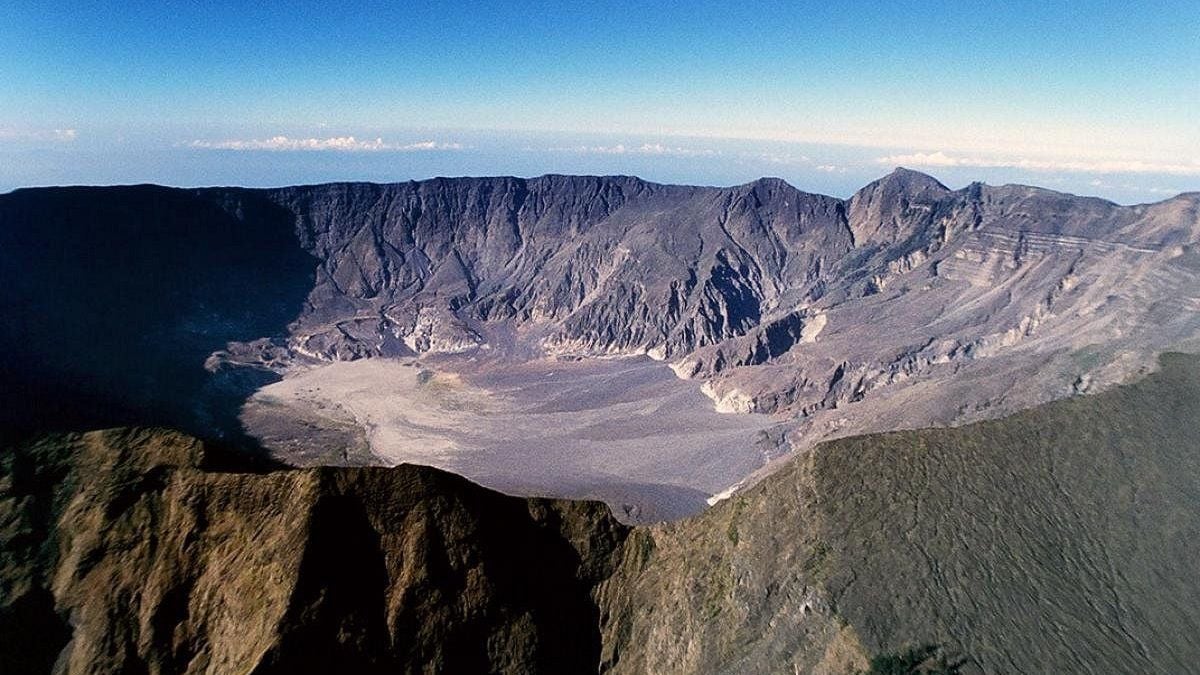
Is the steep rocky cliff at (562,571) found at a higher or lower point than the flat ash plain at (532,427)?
higher

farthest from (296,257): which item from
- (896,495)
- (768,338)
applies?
(896,495)

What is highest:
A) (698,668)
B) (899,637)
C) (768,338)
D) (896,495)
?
(896,495)

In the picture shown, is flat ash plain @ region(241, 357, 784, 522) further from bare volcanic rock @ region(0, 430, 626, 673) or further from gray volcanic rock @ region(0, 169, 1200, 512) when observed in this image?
bare volcanic rock @ region(0, 430, 626, 673)

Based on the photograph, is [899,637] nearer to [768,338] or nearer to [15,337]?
[768,338]

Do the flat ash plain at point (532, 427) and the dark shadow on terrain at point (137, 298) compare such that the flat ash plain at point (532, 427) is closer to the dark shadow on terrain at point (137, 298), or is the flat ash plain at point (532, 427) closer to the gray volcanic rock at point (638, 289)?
the gray volcanic rock at point (638, 289)

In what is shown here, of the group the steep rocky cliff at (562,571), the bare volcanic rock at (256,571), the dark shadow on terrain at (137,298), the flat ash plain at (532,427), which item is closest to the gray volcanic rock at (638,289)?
the dark shadow on terrain at (137,298)

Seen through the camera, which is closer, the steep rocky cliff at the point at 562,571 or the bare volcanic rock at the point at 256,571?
the bare volcanic rock at the point at 256,571
